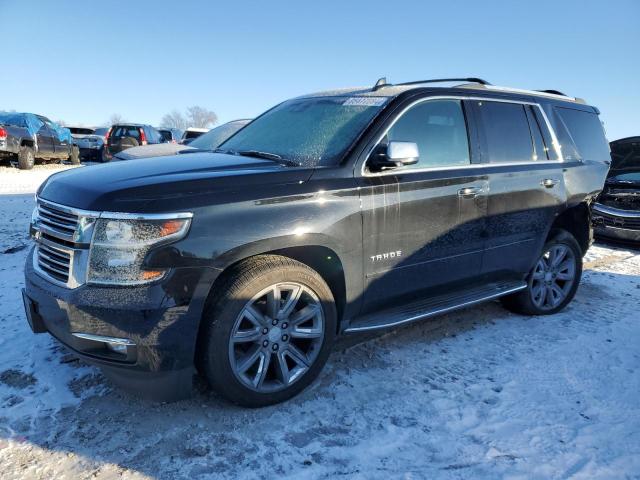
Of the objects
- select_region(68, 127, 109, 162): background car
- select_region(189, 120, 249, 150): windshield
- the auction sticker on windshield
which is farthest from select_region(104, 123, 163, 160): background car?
the auction sticker on windshield

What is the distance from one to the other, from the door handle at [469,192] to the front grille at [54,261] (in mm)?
2593

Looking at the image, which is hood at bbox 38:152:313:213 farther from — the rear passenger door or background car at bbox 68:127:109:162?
background car at bbox 68:127:109:162

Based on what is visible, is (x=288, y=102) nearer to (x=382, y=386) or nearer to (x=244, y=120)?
(x=382, y=386)

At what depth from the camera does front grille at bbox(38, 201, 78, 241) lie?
257cm

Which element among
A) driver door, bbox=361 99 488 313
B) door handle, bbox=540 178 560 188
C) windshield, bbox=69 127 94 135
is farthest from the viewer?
windshield, bbox=69 127 94 135

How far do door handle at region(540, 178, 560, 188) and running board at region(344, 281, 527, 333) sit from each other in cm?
90

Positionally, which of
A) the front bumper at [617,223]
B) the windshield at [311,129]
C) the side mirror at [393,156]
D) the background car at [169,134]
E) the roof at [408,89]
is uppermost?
the background car at [169,134]

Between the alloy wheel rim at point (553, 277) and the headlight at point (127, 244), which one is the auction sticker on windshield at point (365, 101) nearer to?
the headlight at point (127, 244)

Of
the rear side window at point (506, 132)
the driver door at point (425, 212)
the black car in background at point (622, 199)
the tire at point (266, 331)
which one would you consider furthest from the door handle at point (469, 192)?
the black car in background at point (622, 199)

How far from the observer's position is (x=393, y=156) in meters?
3.02

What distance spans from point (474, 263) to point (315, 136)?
1569mm

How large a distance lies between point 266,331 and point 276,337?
8cm

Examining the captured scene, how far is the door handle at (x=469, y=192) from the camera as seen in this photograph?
358 centimetres

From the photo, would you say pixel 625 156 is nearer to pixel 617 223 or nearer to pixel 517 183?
pixel 617 223
